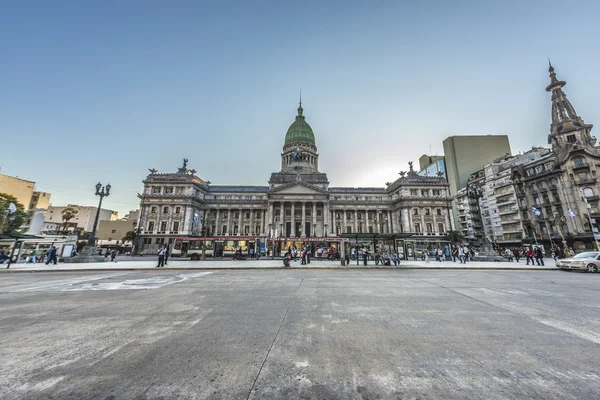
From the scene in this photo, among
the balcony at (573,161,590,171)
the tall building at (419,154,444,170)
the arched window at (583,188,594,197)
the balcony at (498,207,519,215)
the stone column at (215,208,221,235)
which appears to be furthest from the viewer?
the tall building at (419,154,444,170)

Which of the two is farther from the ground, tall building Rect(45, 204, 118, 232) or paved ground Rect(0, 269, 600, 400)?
tall building Rect(45, 204, 118, 232)

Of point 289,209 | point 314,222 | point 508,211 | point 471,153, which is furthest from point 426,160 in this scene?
point 289,209

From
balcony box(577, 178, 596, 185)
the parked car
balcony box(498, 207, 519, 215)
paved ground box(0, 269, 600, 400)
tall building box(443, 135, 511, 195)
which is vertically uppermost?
tall building box(443, 135, 511, 195)

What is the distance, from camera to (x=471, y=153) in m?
81.0

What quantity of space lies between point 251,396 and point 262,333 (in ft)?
6.77

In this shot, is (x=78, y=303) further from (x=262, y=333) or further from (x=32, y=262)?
(x=32, y=262)

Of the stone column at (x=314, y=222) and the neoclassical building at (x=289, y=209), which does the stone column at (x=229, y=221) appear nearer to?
the neoclassical building at (x=289, y=209)

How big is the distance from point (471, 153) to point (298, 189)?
65.7m

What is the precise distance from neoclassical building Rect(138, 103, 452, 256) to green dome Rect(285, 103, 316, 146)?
1631 cm

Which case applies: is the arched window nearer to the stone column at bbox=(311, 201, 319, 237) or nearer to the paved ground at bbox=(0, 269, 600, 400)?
the stone column at bbox=(311, 201, 319, 237)

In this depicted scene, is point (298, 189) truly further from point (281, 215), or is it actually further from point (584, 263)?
point (584, 263)

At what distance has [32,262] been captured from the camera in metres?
24.5

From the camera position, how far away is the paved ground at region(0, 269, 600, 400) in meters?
2.59

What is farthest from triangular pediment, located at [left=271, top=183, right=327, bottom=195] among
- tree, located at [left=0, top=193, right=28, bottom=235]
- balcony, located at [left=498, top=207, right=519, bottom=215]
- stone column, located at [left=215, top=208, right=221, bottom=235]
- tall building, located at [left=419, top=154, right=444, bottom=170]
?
tall building, located at [left=419, top=154, right=444, bottom=170]
